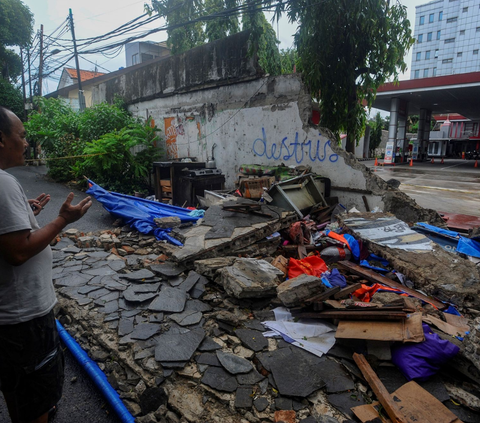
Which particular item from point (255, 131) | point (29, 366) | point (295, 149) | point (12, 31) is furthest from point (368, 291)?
point (12, 31)

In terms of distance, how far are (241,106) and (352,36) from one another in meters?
2.98

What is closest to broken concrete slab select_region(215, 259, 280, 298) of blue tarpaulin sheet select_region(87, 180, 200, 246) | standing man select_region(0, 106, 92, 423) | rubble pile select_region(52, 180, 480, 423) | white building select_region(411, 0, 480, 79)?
rubble pile select_region(52, 180, 480, 423)

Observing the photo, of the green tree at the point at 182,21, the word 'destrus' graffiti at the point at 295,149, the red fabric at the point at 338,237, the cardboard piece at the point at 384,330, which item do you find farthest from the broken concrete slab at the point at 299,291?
the green tree at the point at 182,21

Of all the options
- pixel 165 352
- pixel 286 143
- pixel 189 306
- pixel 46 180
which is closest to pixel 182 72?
pixel 286 143

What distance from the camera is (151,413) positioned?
2.07 metres

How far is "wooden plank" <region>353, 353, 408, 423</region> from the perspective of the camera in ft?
6.76

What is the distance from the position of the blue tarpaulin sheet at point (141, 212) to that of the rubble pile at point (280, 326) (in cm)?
99

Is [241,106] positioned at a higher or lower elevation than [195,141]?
higher

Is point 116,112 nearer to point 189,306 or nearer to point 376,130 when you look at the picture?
point 189,306

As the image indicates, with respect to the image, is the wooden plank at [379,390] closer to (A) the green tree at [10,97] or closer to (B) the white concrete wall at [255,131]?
(B) the white concrete wall at [255,131]

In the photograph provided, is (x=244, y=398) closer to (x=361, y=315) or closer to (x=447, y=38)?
(x=361, y=315)

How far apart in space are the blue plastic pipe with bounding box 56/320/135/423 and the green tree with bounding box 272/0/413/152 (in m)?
6.60

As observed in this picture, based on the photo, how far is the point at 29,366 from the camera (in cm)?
160

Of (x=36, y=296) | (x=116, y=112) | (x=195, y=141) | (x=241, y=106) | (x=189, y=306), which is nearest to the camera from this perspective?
(x=36, y=296)
